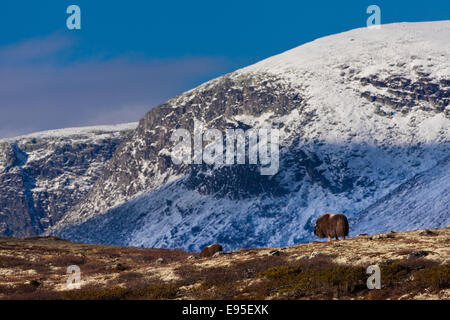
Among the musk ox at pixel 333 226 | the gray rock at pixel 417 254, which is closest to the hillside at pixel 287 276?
the gray rock at pixel 417 254

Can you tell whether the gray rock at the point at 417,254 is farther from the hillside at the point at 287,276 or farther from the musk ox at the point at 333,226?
the musk ox at the point at 333,226

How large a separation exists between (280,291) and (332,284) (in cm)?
274

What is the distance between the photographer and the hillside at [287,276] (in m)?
34.9

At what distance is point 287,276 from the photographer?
38.9 metres

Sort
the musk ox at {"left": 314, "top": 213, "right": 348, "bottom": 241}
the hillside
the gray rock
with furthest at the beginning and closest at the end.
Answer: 1. the musk ox at {"left": 314, "top": 213, "right": 348, "bottom": 241}
2. the gray rock
3. the hillside

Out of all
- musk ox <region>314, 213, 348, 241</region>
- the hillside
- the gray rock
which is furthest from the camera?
musk ox <region>314, 213, 348, 241</region>

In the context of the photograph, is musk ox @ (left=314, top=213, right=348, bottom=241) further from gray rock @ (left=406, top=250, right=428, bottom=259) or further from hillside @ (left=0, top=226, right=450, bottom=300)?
gray rock @ (left=406, top=250, right=428, bottom=259)

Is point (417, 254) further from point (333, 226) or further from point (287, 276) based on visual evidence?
point (333, 226)

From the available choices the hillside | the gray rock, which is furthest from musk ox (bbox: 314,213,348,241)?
the gray rock

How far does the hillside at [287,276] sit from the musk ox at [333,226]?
1965mm

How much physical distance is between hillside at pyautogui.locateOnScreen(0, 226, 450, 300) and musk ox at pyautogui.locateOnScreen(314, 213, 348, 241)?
1.96 metres

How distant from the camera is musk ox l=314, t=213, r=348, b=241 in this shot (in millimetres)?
55531
